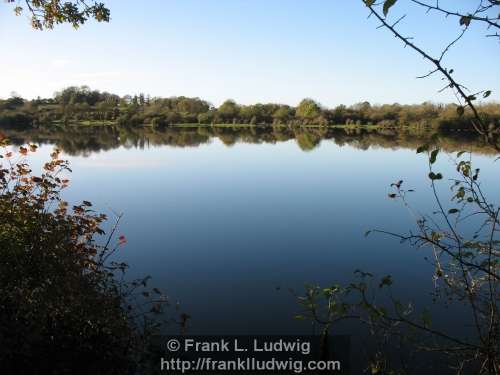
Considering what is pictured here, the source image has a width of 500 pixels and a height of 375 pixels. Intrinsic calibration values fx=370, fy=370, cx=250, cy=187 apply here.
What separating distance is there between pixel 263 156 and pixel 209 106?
8209cm

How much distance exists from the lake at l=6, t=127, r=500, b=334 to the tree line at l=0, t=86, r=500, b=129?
57182mm

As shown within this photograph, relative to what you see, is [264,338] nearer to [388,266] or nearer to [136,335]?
[136,335]

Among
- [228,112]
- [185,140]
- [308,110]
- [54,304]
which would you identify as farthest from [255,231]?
[228,112]

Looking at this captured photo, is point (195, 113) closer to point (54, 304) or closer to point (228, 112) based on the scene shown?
point (228, 112)

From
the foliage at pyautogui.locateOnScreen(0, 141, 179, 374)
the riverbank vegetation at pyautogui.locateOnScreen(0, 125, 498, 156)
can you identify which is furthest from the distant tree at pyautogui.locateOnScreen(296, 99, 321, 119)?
the foliage at pyautogui.locateOnScreen(0, 141, 179, 374)

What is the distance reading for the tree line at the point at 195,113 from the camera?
73188 millimetres

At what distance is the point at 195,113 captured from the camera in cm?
9138

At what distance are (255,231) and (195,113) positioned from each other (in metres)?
84.1

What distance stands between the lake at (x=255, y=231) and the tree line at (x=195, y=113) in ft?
188

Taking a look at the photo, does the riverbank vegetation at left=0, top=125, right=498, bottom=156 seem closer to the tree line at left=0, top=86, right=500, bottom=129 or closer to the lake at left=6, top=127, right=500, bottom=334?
the lake at left=6, top=127, right=500, bottom=334

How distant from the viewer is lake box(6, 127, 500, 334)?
268 inches

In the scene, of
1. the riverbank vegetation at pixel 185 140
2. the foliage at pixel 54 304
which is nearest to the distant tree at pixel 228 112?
the riverbank vegetation at pixel 185 140

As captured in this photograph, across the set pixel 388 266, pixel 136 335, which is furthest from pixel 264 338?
pixel 388 266

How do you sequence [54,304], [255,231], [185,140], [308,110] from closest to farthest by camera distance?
1. [54,304]
2. [255,231]
3. [185,140]
4. [308,110]
